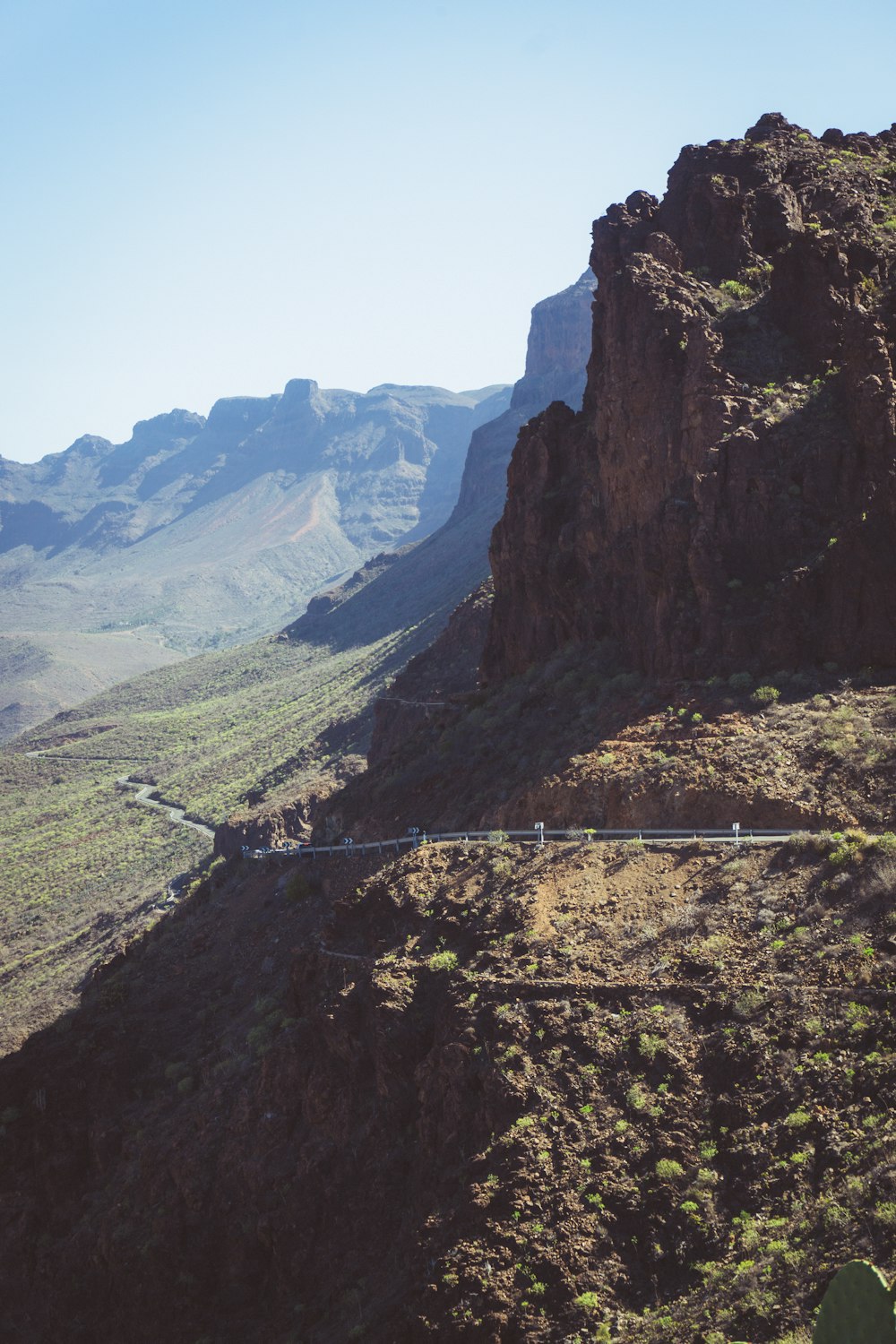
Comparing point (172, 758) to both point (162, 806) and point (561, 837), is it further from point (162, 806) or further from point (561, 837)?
point (561, 837)

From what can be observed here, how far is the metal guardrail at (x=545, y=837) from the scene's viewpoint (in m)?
19.8

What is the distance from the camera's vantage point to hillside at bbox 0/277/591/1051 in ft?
201

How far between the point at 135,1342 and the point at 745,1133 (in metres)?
11.8

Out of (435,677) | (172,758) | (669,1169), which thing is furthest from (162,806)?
(669,1169)

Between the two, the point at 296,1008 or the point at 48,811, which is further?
the point at 48,811

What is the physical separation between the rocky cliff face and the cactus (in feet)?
51.4

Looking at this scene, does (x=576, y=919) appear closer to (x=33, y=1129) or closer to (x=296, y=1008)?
(x=296, y=1008)

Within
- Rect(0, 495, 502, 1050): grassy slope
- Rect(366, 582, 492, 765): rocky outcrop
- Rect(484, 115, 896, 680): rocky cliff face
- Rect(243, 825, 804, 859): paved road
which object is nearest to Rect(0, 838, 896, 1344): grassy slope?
Rect(243, 825, 804, 859): paved road

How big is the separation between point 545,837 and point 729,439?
9.61 m

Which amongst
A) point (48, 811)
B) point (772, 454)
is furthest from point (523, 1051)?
point (48, 811)

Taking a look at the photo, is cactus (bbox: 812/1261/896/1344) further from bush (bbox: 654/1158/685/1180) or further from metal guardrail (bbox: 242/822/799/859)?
metal guardrail (bbox: 242/822/799/859)

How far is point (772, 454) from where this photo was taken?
25.4 meters

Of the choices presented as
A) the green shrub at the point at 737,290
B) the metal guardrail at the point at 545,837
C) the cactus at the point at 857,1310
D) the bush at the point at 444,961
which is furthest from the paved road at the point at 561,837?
the green shrub at the point at 737,290

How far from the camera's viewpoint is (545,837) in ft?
74.9
